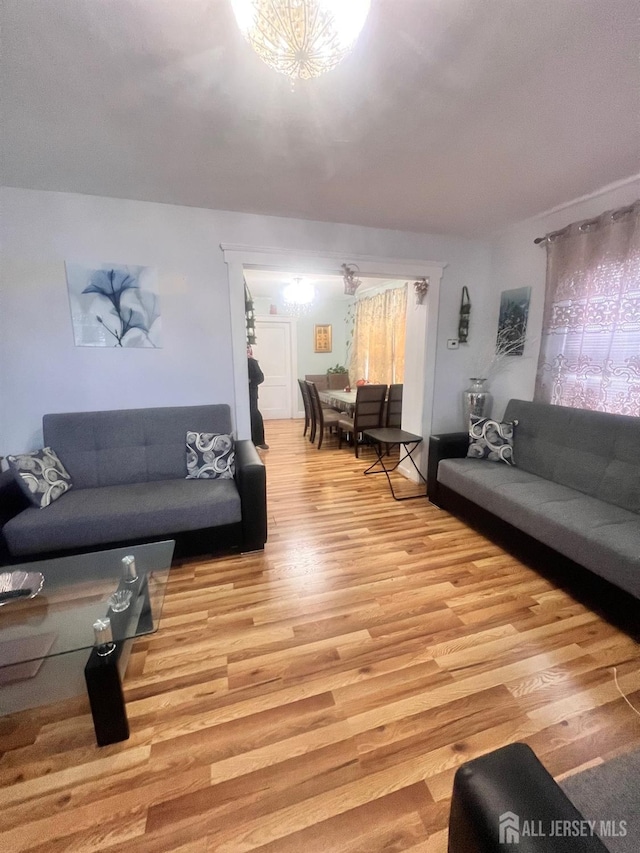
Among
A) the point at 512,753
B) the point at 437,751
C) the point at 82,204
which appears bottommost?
the point at 437,751

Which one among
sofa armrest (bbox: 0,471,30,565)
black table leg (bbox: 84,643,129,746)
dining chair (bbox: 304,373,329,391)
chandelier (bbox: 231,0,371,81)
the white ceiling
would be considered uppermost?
the white ceiling

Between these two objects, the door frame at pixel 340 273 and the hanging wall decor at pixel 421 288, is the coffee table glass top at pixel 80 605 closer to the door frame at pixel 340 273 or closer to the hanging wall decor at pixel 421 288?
the door frame at pixel 340 273

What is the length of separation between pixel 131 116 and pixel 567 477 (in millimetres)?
3200

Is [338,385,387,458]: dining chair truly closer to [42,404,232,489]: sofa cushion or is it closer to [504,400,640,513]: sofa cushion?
[504,400,640,513]: sofa cushion

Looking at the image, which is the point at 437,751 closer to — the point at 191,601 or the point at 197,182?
the point at 191,601

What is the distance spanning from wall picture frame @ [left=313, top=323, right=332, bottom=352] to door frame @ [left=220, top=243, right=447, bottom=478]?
3.25m

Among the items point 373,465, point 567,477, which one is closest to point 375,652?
point 567,477

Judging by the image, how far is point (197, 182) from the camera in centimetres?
210

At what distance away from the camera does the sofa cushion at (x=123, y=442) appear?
7.55ft

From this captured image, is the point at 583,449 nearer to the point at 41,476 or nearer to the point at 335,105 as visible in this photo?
the point at 335,105

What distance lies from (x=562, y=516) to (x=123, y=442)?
287cm

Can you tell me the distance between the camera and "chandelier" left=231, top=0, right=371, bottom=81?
0.84 meters

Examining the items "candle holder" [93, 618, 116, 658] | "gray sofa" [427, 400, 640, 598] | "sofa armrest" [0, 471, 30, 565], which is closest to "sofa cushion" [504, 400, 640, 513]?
"gray sofa" [427, 400, 640, 598]

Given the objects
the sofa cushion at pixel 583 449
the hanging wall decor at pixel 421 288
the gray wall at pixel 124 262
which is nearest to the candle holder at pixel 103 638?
the gray wall at pixel 124 262
